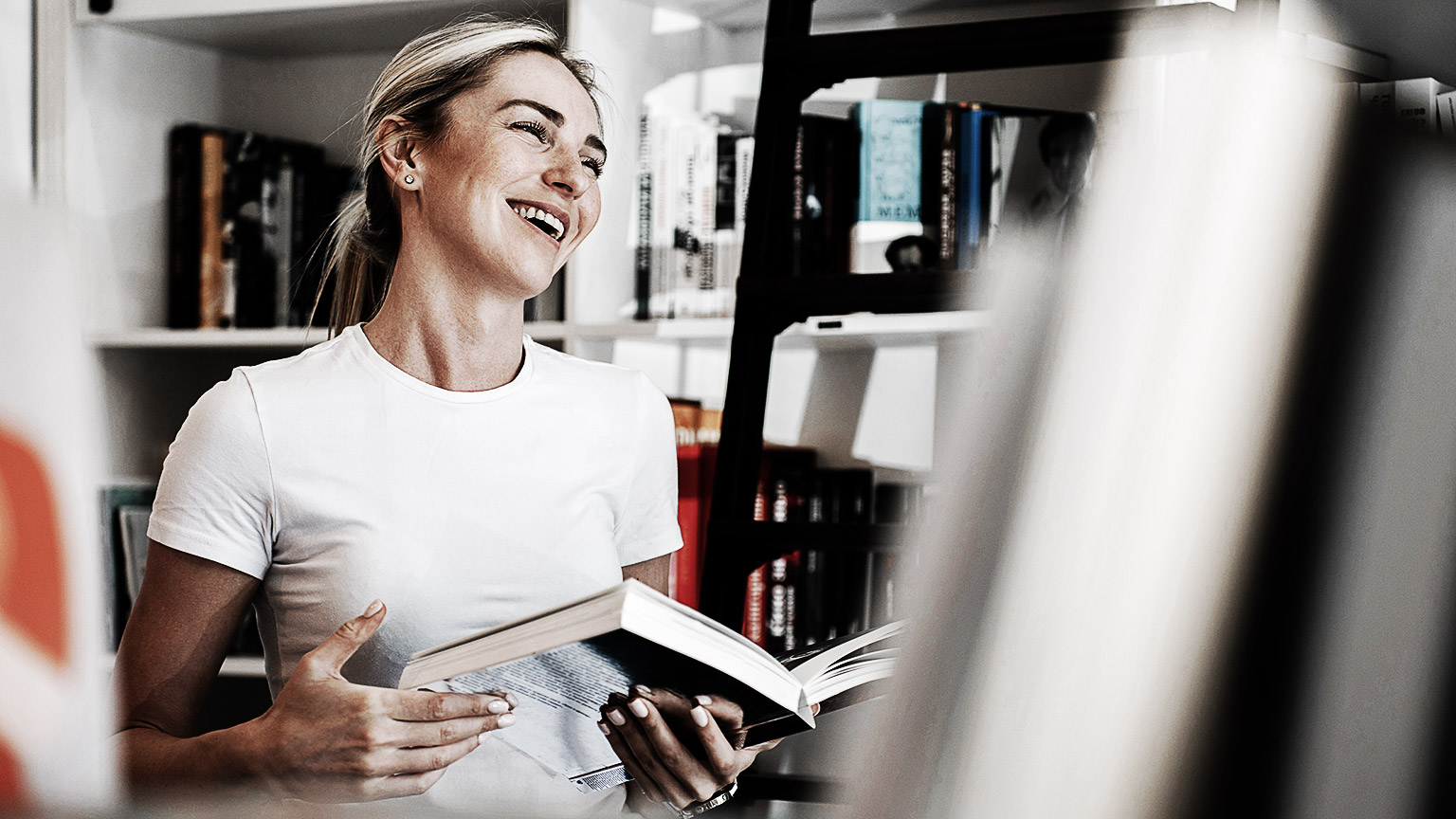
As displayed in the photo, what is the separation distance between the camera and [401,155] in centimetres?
103

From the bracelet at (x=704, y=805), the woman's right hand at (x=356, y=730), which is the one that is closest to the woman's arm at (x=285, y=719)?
the woman's right hand at (x=356, y=730)

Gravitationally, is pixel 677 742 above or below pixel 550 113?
below

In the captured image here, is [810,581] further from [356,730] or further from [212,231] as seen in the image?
[212,231]

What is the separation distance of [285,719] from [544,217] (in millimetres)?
514

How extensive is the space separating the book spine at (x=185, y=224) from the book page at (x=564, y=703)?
98 centimetres

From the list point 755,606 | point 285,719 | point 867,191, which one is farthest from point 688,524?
point 285,719

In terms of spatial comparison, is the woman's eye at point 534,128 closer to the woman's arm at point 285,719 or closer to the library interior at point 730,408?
the library interior at point 730,408

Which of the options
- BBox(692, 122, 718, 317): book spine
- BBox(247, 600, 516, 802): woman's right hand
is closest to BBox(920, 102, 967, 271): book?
BBox(692, 122, 718, 317): book spine

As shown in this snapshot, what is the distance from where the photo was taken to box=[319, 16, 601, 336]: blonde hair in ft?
3.37

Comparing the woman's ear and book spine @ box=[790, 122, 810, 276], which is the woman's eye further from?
book spine @ box=[790, 122, 810, 276]

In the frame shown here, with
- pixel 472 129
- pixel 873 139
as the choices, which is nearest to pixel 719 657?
pixel 472 129

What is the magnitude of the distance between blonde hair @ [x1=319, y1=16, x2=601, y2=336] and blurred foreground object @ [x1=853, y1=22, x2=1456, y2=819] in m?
0.92

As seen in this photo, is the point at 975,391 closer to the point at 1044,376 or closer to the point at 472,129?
the point at 1044,376

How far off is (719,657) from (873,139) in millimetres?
865
